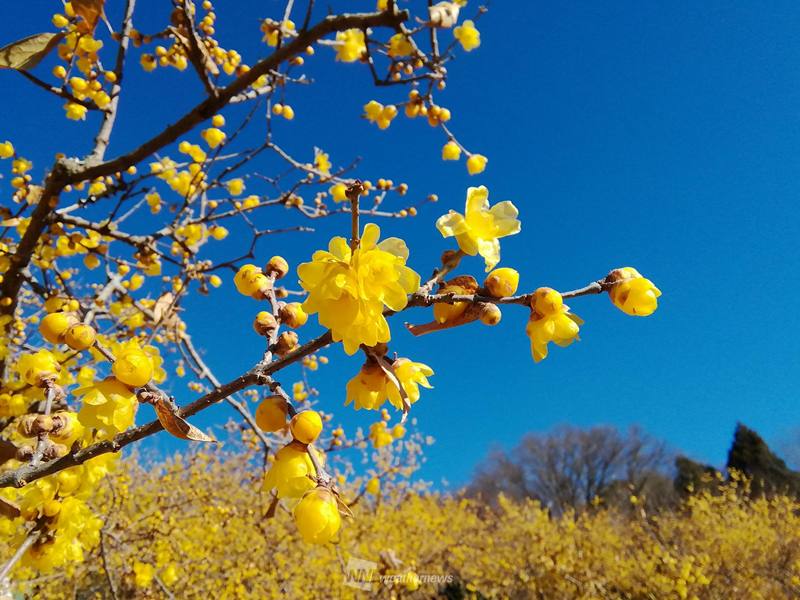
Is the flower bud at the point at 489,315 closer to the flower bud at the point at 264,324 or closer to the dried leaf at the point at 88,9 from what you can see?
the flower bud at the point at 264,324

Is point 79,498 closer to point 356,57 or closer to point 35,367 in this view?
point 35,367

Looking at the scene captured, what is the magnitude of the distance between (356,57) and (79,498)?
112 inches

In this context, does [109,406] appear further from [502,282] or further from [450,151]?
[450,151]

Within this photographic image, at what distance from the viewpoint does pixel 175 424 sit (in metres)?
0.74

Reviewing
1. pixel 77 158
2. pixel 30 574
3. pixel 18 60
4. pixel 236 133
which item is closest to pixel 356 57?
pixel 236 133

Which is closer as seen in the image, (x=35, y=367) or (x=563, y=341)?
(x=563, y=341)

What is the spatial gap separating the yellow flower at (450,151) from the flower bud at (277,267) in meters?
2.36

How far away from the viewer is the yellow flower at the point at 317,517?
0.78 meters

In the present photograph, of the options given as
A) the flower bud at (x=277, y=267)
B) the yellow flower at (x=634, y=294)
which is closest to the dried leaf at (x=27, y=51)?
the flower bud at (x=277, y=267)

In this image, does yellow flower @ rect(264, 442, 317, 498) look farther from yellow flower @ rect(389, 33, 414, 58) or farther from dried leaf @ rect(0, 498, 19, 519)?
yellow flower @ rect(389, 33, 414, 58)

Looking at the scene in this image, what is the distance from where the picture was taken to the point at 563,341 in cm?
93

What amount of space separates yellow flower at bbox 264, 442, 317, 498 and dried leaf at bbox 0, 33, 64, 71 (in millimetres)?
1249

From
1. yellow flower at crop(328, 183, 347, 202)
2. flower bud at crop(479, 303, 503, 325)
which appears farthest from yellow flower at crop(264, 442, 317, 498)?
yellow flower at crop(328, 183, 347, 202)

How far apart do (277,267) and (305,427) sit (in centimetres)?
43
